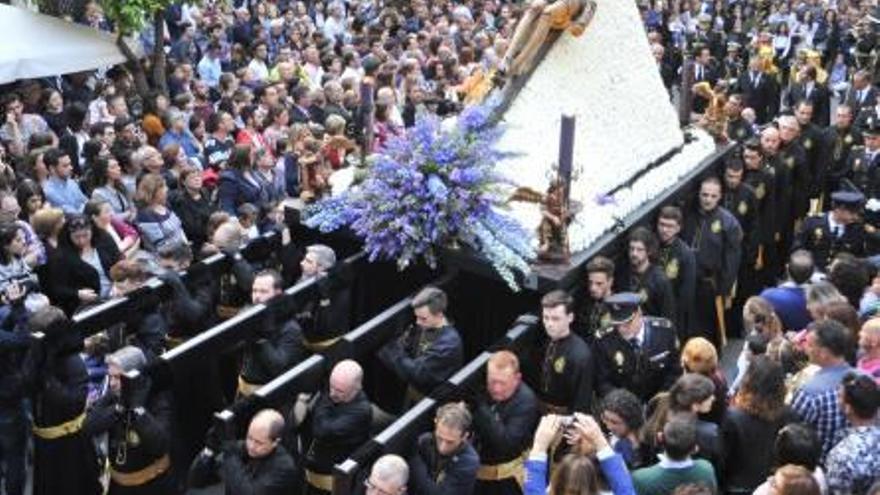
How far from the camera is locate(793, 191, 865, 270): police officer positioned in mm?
8295

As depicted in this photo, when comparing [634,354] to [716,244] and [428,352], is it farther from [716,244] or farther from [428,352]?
[716,244]

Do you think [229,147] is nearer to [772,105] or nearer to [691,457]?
[691,457]

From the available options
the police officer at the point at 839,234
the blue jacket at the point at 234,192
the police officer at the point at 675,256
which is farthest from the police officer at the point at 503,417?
the blue jacket at the point at 234,192

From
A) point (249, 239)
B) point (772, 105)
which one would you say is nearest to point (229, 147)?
point (249, 239)

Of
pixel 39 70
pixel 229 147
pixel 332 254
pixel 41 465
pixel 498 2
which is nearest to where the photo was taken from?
pixel 41 465

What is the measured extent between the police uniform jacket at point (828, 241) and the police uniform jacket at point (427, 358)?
341cm

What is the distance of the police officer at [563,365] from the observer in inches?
243

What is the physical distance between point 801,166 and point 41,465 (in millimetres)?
7217

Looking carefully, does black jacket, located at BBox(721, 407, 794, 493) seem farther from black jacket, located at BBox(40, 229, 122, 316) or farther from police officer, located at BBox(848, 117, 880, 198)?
police officer, located at BBox(848, 117, 880, 198)

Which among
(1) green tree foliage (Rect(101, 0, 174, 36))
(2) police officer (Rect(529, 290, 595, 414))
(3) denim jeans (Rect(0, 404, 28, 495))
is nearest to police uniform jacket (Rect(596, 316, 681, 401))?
(2) police officer (Rect(529, 290, 595, 414))

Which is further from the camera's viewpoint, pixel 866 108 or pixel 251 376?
pixel 866 108

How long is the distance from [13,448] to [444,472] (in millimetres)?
2684

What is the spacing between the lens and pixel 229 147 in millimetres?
10258

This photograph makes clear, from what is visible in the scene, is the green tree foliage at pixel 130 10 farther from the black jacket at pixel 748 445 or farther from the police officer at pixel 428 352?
the black jacket at pixel 748 445
